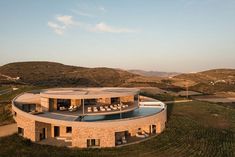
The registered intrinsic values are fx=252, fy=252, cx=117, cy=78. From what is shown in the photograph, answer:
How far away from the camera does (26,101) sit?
48406mm

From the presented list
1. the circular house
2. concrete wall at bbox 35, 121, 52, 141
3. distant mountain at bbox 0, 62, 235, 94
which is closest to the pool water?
the circular house

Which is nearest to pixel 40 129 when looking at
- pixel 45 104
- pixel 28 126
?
pixel 28 126

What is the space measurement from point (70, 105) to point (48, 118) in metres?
10.4

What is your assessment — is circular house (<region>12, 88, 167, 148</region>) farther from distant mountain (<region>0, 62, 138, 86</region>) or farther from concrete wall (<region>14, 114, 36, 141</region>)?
distant mountain (<region>0, 62, 138, 86</region>)

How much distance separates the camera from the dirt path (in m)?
40.2

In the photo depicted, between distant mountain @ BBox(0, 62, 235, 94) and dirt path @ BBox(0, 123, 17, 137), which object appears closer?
dirt path @ BBox(0, 123, 17, 137)

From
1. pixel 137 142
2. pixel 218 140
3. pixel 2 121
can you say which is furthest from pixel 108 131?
pixel 2 121

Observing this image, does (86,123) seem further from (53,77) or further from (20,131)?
(53,77)

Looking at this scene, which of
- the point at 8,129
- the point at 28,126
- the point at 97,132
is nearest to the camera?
the point at 97,132

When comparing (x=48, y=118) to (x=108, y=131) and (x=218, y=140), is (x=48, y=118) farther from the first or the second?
(x=218, y=140)

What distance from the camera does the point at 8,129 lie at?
1687 inches

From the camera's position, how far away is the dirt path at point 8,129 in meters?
40.2

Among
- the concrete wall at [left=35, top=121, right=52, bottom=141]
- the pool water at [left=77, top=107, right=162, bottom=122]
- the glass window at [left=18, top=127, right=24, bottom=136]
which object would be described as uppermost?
the pool water at [left=77, top=107, right=162, bottom=122]

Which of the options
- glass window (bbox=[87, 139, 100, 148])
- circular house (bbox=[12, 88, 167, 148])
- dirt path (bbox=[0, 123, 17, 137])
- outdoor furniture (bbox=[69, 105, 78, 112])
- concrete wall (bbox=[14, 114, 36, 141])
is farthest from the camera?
outdoor furniture (bbox=[69, 105, 78, 112])
